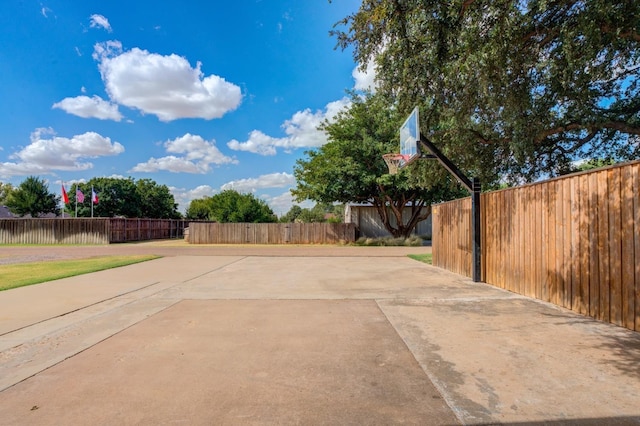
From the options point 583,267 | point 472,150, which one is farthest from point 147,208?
point 583,267

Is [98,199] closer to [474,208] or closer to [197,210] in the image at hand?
[197,210]

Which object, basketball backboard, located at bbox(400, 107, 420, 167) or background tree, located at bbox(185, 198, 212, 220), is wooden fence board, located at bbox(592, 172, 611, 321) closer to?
basketball backboard, located at bbox(400, 107, 420, 167)

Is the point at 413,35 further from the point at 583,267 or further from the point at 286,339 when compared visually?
the point at 286,339

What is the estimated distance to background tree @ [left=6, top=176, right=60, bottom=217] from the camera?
44094 millimetres

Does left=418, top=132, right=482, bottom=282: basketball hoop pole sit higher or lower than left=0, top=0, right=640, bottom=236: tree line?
lower

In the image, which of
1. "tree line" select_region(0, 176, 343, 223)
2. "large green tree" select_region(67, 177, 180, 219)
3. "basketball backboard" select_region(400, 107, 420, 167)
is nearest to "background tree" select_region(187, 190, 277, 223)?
"tree line" select_region(0, 176, 343, 223)

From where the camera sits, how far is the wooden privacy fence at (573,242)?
5355 millimetres

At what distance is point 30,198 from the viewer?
1738 inches

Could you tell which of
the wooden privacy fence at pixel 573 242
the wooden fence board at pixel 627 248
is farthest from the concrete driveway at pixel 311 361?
the wooden privacy fence at pixel 573 242

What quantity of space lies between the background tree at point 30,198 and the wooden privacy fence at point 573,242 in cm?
5234

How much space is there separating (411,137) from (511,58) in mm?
3798

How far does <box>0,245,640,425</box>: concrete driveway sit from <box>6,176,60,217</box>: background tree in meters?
46.2

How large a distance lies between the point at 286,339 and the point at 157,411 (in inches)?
85.4

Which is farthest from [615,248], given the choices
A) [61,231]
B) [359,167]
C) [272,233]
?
[61,231]
